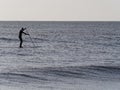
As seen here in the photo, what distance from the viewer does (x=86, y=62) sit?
28859 millimetres

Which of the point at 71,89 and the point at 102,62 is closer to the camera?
the point at 71,89

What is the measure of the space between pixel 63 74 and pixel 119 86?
15.4ft

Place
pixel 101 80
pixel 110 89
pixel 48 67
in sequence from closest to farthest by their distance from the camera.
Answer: pixel 110 89, pixel 101 80, pixel 48 67

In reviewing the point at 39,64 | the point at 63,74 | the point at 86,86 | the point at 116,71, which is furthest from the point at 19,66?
the point at 86,86

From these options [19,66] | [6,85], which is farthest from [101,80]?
[19,66]

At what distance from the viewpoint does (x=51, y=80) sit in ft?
Result: 68.1

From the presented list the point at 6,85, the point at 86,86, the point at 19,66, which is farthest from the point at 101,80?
the point at 19,66

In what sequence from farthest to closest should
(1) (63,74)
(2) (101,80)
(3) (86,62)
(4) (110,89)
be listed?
(3) (86,62) < (1) (63,74) < (2) (101,80) < (4) (110,89)

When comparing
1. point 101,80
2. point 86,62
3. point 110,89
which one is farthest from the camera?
point 86,62

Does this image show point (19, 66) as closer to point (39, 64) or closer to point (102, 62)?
point (39, 64)

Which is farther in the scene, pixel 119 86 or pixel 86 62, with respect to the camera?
pixel 86 62

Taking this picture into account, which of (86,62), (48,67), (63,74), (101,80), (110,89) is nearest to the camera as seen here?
(110,89)

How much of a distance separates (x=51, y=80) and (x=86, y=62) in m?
8.39

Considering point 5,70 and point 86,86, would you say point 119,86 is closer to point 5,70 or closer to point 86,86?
point 86,86
